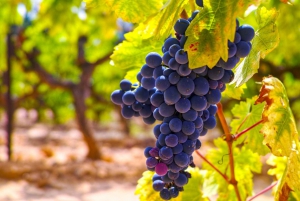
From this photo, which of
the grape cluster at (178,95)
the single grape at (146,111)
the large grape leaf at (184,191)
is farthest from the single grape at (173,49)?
the large grape leaf at (184,191)

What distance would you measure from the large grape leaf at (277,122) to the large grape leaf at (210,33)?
174 mm

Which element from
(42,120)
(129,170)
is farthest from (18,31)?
(42,120)

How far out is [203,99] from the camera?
0.86 meters

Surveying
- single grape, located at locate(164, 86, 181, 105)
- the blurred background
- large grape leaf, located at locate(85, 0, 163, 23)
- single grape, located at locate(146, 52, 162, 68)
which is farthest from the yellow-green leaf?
the blurred background

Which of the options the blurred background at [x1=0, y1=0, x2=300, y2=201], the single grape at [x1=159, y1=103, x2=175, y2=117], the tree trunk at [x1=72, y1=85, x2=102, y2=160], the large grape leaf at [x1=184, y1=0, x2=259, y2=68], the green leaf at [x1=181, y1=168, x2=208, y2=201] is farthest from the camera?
the tree trunk at [x1=72, y1=85, x2=102, y2=160]

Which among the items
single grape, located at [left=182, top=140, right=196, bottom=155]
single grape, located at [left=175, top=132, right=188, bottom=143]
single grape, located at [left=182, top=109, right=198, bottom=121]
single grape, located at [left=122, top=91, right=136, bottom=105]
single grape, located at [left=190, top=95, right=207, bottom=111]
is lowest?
Answer: single grape, located at [left=182, top=140, right=196, bottom=155]

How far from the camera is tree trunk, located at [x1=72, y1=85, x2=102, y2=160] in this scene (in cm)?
669

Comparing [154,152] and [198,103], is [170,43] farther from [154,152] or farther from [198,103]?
[154,152]

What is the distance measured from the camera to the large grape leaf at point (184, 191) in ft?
3.63

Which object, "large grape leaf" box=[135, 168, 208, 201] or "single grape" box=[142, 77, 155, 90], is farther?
"large grape leaf" box=[135, 168, 208, 201]

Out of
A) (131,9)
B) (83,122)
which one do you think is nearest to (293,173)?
(131,9)

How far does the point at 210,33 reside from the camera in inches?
31.0

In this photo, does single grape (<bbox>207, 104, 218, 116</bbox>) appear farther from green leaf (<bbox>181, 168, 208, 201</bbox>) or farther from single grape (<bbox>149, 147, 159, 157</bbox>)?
green leaf (<bbox>181, 168, 208, 201</bbox>)

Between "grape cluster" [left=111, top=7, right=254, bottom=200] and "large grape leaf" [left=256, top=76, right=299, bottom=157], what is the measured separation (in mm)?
96
